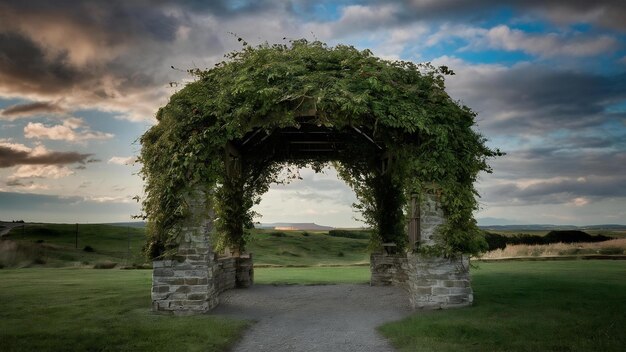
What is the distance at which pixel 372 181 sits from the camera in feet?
55.9

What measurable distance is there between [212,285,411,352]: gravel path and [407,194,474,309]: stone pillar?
66 centimetres

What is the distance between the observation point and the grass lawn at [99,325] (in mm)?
8219

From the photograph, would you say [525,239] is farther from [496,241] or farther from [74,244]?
[74,244]

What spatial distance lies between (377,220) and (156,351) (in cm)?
1019

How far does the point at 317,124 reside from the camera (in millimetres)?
12016

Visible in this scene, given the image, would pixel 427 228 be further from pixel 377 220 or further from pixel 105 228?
pixel 105 228

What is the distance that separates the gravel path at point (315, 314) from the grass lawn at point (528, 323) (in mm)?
743

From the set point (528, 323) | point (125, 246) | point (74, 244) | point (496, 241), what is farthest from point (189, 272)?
point (74, 244)

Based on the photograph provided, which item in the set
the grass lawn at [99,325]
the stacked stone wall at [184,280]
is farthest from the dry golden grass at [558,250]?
the grass lawn at [99,325]

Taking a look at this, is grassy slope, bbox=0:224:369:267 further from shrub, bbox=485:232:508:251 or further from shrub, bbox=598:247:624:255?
shrub, bbox=598:247:624:255

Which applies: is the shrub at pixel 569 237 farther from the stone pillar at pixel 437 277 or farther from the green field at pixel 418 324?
the stone pillar at pixel 437 277

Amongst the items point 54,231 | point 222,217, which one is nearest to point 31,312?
point 222,217

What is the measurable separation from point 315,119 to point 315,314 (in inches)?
192

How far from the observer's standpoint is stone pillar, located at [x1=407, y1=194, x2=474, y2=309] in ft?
38.0
